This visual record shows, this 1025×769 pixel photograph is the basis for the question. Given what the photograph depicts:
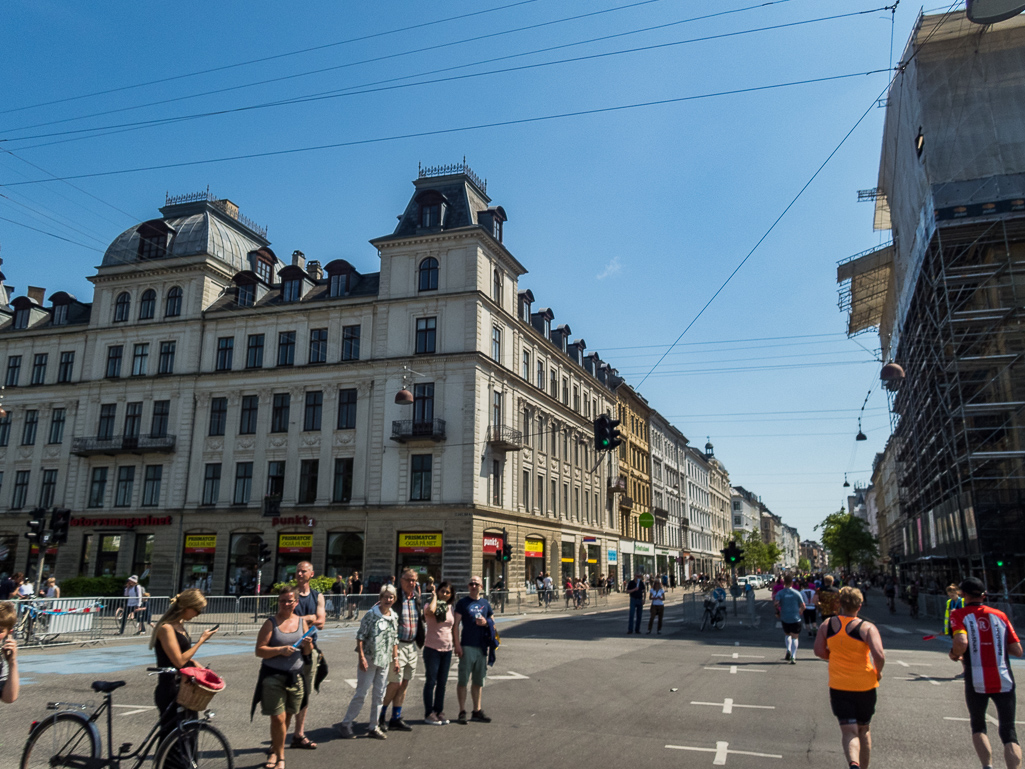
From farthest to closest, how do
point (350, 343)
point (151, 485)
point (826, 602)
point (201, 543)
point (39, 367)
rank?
point (39, 367) → point (151, 485) → point (350, 343) → point (201, 543) → point (826, 602)

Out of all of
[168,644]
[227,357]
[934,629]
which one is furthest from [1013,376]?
[227,357]

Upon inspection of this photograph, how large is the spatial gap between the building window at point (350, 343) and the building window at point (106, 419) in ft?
48.8

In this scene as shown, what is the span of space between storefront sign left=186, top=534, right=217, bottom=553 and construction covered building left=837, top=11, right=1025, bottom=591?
33.6 meters

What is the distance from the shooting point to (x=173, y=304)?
43.1m

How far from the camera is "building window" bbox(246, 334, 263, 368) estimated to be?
41250 millimetres

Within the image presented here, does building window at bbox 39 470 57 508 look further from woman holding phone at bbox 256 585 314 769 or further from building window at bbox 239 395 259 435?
woman holding phone at bbox 256 585 314 769

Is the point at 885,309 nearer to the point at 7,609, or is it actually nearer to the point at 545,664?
the point at 545,664

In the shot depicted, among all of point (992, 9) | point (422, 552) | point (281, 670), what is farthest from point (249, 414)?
point (992, 9)

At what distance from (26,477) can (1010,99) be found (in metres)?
53.3

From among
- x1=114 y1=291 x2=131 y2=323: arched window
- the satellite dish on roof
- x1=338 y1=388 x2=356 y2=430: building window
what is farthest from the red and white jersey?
x1=114 y1=291 x2=131 y2=323: arched window

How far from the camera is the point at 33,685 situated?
38.2ft

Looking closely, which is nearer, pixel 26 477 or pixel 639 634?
pixel 639 634

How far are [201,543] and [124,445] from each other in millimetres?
7326

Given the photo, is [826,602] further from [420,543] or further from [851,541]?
[851,541]
